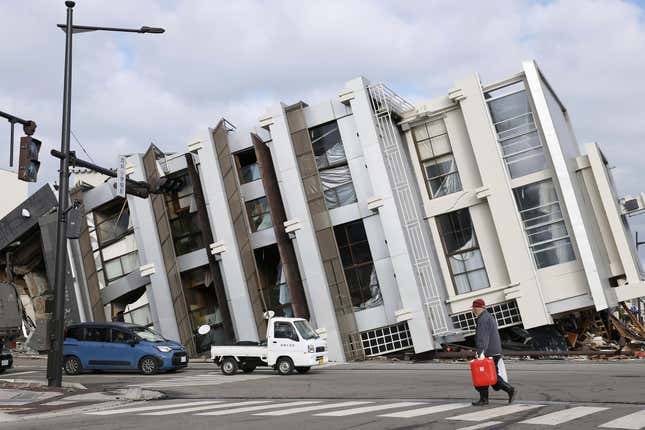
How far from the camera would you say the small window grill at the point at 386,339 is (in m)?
29.1

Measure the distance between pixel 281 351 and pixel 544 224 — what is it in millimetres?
12321

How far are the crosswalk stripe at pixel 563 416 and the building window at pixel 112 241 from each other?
2746cm

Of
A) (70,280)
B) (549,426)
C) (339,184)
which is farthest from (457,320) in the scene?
(549,426)

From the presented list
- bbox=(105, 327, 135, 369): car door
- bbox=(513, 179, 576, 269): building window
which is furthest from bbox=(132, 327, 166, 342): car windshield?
Result: bbox=(513, 179, 576, 269): building window

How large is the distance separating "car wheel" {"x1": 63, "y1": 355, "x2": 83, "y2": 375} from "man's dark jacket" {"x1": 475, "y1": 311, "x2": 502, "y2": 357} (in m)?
17.7

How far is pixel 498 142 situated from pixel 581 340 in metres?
8.95

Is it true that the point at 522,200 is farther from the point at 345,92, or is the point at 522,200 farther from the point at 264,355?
the point at 264,355

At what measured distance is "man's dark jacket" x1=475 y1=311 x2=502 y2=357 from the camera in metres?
11.7

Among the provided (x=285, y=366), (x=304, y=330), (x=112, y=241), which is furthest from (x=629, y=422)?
(x=112, y=241)

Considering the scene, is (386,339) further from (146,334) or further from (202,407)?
(202,407)

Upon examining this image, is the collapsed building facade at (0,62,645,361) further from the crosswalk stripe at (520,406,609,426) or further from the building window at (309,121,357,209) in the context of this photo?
the crosswalk stripe at (520,406,609,426)

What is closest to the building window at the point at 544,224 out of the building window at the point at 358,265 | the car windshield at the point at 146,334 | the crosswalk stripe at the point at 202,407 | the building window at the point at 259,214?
the building window at the point at 358,265

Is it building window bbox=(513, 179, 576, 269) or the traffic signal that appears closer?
the traffic signal

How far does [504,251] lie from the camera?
2902 cm
